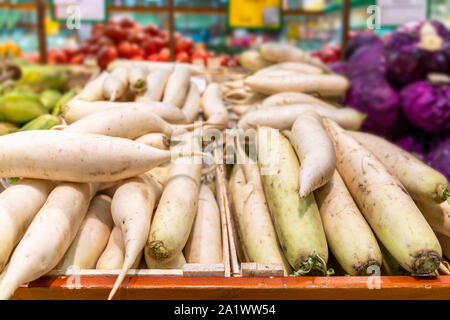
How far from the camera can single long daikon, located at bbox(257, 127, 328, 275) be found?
1.11 meters

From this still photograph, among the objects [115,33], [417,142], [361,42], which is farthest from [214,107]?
[115,33]

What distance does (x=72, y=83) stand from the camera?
3.01 metres

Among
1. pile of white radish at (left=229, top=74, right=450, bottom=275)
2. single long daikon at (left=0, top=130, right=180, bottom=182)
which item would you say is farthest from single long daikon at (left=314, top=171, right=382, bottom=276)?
single long daikon at (left=0, top=130, right=180, bottom=182)

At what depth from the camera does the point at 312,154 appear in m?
1.24

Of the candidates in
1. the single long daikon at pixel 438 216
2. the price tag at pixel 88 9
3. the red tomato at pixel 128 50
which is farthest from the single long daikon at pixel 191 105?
the red tomato at pixel 128 50

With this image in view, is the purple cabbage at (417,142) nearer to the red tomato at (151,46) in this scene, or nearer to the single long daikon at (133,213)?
the single long daikon at (133,213)

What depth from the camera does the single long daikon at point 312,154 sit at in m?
1.18

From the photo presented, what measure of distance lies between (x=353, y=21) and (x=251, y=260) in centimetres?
460

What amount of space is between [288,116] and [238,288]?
0.79m

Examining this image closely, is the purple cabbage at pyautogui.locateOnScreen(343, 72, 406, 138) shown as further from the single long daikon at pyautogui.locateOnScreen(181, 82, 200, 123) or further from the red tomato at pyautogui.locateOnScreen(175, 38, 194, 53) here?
the red tomato at pyautogui.locateOnScreen(175, 38, 194, 53)

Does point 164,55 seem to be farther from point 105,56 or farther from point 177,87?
point 177,87

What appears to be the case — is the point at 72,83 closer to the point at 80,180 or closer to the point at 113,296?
the point at 80,180

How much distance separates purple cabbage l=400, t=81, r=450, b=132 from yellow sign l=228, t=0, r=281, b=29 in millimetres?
1196
